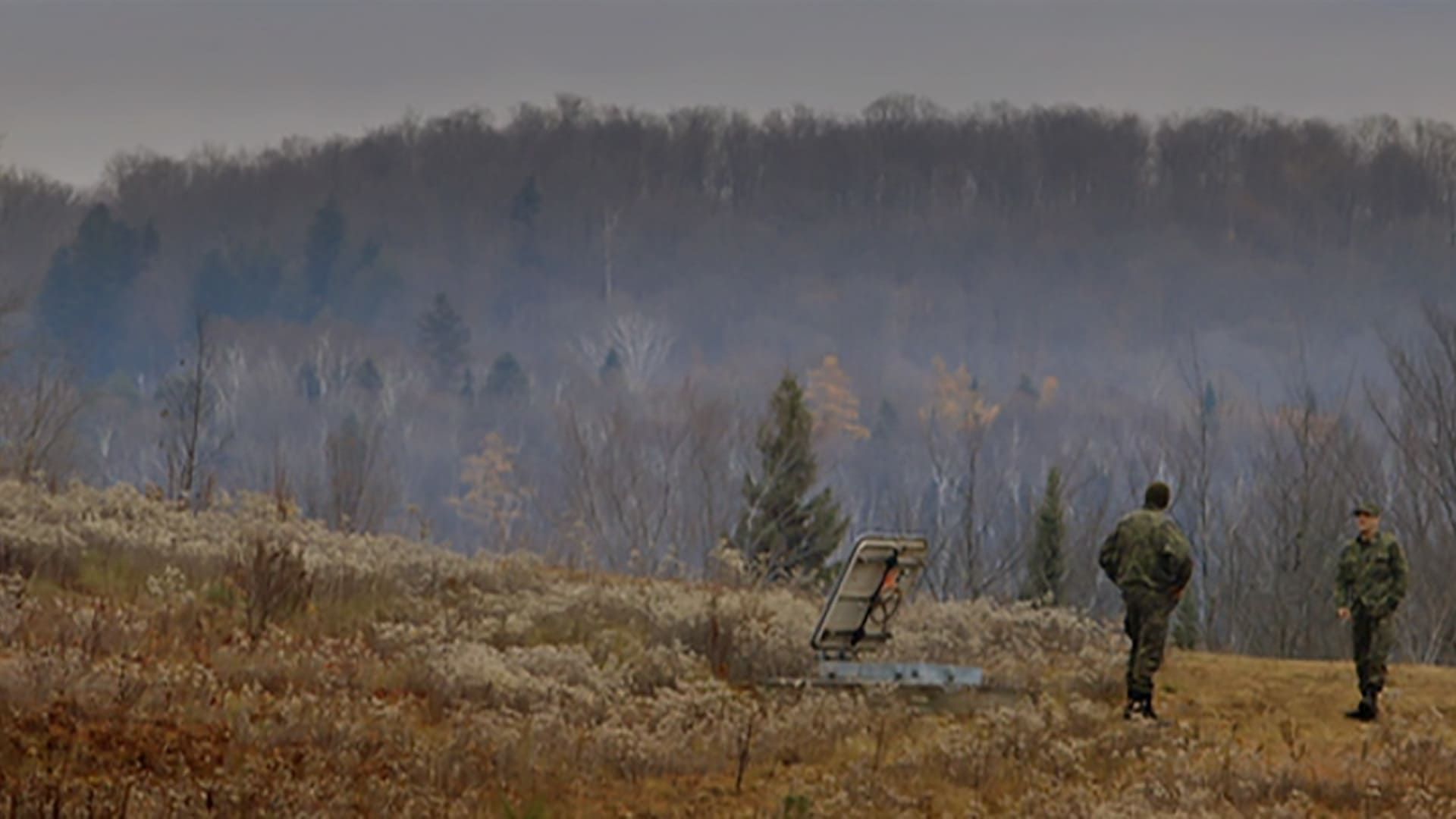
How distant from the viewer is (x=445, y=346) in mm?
137500

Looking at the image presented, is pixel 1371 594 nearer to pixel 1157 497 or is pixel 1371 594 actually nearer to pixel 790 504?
pixel 1157 497

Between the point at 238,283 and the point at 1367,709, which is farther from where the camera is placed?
the point at 238,283

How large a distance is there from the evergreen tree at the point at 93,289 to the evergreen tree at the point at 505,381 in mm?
38253

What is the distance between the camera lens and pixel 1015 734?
14789 mm

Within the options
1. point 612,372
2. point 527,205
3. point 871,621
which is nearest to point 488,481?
point 612,372

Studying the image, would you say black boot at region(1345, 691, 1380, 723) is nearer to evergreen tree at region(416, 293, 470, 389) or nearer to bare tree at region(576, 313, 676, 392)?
evergreen tree at region(416, 293, 470, 389)

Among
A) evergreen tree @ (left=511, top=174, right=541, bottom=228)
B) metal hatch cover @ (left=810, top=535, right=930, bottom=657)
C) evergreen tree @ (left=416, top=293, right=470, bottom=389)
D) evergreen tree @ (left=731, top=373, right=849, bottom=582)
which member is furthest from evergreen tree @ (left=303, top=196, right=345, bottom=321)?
metal hatch cover @ (left=810, top=535, right=930, bottom=657)

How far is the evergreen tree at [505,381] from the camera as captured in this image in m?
130

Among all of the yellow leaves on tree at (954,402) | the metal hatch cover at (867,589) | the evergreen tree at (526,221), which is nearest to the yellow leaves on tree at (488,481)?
the yellow leaves on tree at (954,402)

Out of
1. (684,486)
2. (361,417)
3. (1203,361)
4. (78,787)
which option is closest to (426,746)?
(78,787)

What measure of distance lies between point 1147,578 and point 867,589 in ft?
8.79

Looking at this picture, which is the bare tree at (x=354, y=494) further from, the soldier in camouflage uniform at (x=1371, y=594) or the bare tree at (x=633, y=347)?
the bare tree at (x=633, y=347)

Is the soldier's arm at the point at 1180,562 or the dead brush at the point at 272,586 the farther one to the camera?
the dead brush at the point at 272,586

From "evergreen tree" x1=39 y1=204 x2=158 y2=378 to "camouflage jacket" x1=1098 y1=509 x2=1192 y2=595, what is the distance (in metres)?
142
